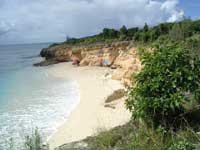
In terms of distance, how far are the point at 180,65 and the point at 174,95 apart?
69 centimetres

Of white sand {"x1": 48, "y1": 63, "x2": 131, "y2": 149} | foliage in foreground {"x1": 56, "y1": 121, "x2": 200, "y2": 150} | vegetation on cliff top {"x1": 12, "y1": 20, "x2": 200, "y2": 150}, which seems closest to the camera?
foliage in foreground {"x1": 56, "y1": 121, "x2": 200, "y2": 150}

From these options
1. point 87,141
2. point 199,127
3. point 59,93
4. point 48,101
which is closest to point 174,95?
point 199,127

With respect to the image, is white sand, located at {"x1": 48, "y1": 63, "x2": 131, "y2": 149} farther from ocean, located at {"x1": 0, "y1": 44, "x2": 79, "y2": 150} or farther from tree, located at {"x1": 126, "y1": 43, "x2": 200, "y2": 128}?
tree, located at {"x1": 126, "y1": 43, "x2": 200, "y2": 128}

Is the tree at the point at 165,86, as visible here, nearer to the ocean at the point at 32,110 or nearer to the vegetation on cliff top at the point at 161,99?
the vegetation on cliff top at the point at 161,99

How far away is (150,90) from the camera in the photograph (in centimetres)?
695

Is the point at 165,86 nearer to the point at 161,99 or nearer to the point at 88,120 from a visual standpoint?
the point at 161,99

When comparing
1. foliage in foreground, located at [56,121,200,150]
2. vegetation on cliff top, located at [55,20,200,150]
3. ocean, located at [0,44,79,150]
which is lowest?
ocean, located at [0,44,79,150]

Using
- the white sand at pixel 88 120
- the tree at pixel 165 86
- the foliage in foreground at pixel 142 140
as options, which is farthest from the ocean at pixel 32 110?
the tree at pixel 165 86

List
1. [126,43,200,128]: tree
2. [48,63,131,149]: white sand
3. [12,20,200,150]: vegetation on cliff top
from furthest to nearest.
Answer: [48,63,131,149]: white sand
[126,43,200,128]: tree
[12,20,200,150]: vegetation on cliff top

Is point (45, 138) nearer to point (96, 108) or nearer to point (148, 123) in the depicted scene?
point (96, 108)

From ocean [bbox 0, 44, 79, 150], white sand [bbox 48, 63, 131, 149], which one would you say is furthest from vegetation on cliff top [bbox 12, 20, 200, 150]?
ocean [bbox 0, 44, 79, 150]

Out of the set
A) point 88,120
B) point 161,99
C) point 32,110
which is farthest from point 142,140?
point 32,110

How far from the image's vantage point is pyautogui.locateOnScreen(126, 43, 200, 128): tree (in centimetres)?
683

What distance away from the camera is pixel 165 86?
687 cm
